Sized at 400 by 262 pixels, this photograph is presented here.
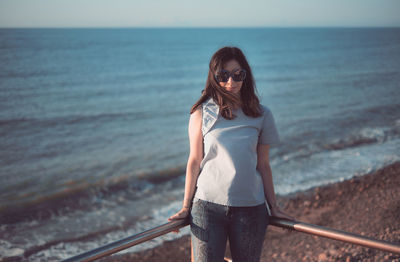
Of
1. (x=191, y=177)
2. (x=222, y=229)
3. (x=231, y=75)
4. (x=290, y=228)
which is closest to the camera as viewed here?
(x=290, y=228)

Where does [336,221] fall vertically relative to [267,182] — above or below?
below

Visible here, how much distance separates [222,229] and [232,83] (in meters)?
0.99

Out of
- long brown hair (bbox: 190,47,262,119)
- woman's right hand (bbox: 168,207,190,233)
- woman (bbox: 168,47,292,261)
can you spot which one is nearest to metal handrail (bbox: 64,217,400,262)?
woman's right hand (bbox: 168,207,190,233)

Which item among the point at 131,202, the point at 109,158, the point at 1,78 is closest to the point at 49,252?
the point at 131,202

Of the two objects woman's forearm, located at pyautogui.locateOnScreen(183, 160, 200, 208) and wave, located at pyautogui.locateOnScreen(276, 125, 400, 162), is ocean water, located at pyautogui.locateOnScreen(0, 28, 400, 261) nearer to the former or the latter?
wave, located at pyautogui.locateOnScreen(276, 125, 400, 162)

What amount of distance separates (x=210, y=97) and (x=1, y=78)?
2993cm

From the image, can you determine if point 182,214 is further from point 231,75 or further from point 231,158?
point 231,75

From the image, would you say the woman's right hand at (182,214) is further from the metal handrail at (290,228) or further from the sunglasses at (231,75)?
the sunglasses at (231,75)

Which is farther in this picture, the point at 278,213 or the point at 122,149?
the point at 122,149

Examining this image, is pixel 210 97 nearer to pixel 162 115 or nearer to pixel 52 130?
pixel 52 130

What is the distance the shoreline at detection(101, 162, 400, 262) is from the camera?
16.5 ft

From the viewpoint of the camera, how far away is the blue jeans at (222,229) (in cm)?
194

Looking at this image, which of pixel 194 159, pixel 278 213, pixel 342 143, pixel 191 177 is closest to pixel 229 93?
pixel 194 159

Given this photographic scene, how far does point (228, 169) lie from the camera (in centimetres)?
203
